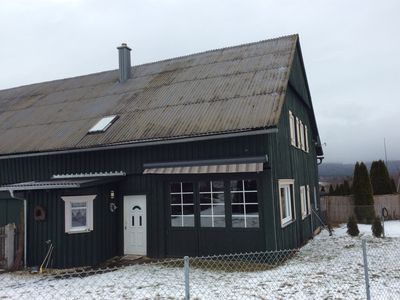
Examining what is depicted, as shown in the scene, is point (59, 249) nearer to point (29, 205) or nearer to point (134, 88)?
point (29, 205)

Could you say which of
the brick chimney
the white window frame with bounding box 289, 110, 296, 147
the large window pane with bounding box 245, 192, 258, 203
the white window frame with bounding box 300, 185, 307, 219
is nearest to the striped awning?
the large window pane with bounding box 245, 192, 258, 203

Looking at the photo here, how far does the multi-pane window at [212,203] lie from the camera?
40.2 feet

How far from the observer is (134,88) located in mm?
17594

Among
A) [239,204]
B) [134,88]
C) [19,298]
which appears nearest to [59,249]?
[19,298]

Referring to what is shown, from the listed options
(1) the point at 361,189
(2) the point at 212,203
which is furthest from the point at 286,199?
(1) the point at 361,189

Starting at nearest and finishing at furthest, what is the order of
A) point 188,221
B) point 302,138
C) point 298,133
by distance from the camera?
point 188,221 < point 298,133 < point 302,138

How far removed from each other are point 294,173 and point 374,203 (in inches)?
539

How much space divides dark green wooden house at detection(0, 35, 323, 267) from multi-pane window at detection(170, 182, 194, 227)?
33mm

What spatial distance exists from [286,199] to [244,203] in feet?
8.62

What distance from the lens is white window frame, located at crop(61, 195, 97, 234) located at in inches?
476

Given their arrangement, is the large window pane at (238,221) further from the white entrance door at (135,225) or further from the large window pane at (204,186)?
the white entrance door at (135,225)

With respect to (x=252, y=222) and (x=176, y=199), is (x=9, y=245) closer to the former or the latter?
(x=176, y=199)

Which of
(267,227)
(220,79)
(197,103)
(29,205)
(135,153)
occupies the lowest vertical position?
(267,227)

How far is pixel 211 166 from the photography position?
39.1 ft
